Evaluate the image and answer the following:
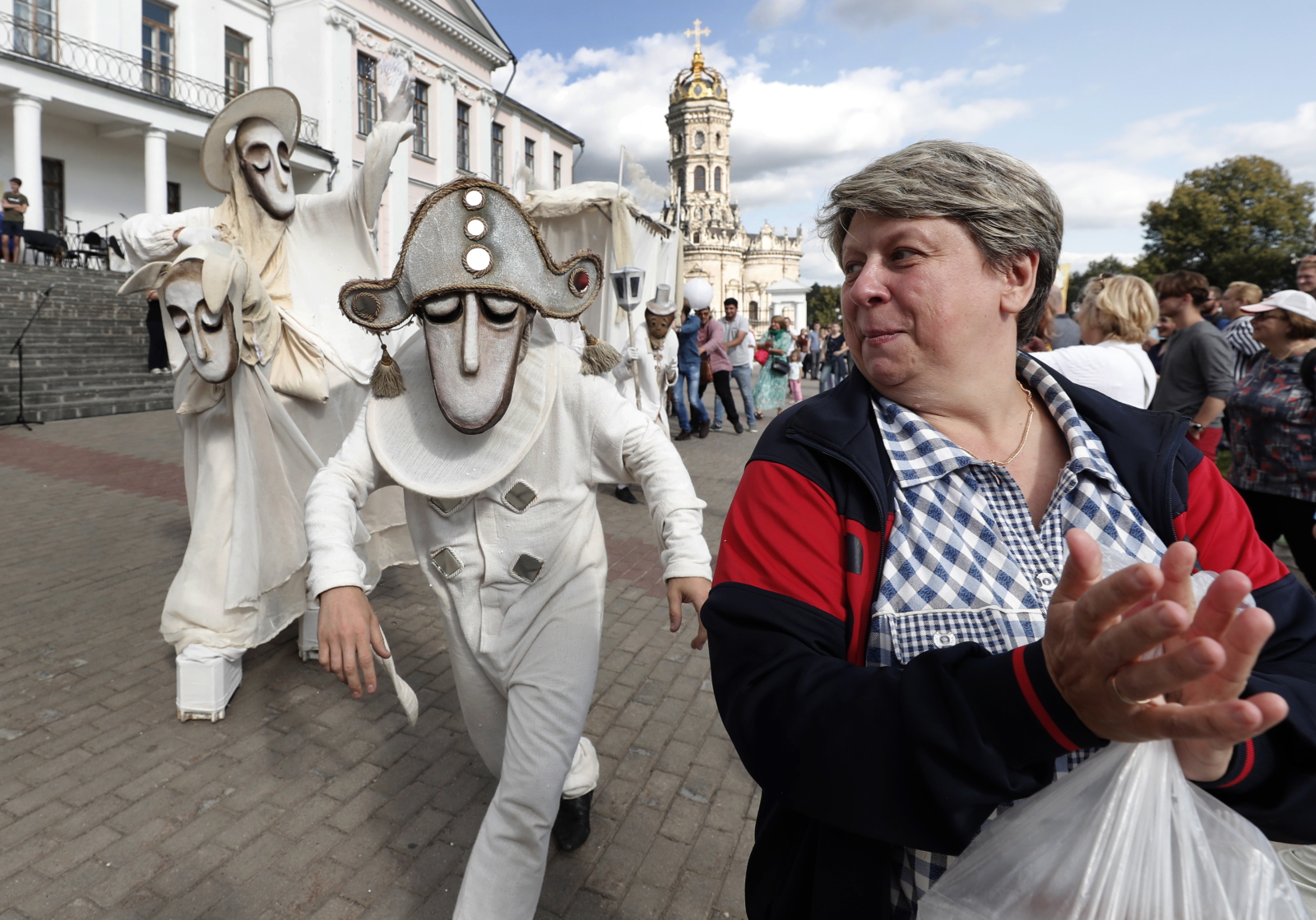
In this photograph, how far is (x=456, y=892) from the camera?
2.56m

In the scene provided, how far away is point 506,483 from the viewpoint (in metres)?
2.35

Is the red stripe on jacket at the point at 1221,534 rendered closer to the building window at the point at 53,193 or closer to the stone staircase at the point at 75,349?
the stone staircase at the point at 75,349

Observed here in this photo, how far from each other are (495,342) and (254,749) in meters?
2.20

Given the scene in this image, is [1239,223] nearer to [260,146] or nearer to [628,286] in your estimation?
[628,286]

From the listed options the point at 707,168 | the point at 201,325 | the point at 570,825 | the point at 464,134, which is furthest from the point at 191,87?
the point at 707,168

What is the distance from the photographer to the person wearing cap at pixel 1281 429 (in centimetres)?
396

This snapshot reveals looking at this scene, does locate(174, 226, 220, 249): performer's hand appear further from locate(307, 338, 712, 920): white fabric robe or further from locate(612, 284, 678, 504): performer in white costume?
locate(612, 284, 678, 504): performer in white costume

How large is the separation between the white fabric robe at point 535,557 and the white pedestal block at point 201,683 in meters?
1.69

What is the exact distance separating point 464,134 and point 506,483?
3355 cm

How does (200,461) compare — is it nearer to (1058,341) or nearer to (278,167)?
(278,167)

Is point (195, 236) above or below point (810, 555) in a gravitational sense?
above

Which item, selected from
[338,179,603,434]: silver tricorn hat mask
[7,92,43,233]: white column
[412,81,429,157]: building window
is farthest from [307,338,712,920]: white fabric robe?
[412,81,429,157]: building window

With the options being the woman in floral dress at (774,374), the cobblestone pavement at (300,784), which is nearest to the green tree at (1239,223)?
the woman in floral dress at (774,374)

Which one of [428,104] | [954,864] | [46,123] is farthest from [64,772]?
A: [428,104]
